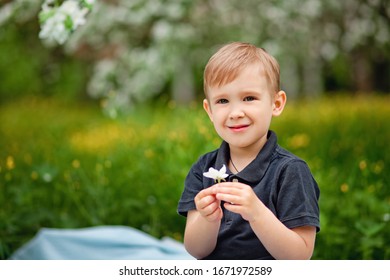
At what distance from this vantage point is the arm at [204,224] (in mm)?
1674

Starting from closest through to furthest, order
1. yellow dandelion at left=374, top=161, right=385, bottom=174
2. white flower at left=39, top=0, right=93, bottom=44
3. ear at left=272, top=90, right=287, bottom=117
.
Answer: ear at left=272, top=90, right=287, bottom=117 < white flower at left=39, top=0, right=93, bottom=44 < yellow dandelion at left=374, top=161, right=385, bottom=174

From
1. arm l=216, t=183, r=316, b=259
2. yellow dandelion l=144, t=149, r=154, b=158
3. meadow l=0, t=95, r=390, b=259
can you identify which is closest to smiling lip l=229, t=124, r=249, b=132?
arm l=216, t=183, r=316, b=259

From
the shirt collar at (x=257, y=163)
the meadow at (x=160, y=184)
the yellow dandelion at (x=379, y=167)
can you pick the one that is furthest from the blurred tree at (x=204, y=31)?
the shirt collar at (x=257, y=163)

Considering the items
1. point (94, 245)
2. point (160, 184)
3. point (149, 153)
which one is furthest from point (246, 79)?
point (149, 153)

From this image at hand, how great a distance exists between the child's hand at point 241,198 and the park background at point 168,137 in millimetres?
1284

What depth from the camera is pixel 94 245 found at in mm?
3342

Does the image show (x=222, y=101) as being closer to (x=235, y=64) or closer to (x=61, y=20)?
(x=235, y=64)

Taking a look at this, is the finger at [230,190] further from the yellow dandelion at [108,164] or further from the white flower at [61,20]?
the yellow dandelion at [108,164]

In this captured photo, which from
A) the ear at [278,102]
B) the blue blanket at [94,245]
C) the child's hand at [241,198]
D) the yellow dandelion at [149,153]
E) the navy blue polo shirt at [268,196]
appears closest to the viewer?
the child's hand at [241,198]

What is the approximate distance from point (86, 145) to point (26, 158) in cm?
148

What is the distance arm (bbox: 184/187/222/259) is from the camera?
A: 1674 millimetres

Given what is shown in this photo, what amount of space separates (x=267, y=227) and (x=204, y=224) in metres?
0.20

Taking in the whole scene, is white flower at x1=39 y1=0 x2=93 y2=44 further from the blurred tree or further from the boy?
the blurred tree
